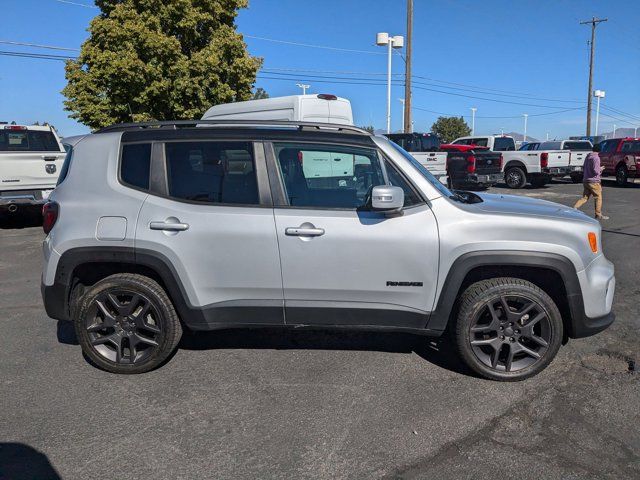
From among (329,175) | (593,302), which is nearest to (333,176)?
(329,175)

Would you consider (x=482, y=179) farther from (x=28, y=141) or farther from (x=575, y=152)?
(x=28, y=141)

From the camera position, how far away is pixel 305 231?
143 inches

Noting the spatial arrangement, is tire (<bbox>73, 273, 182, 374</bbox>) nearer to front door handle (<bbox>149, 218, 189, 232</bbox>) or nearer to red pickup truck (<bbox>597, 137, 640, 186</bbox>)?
front door handle (<bbox>149, 218, 189, 232</bbox>)

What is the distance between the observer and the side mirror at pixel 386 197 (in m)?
3.43

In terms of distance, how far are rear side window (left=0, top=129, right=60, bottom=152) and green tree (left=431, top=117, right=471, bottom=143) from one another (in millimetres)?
58332

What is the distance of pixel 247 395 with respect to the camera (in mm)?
3648

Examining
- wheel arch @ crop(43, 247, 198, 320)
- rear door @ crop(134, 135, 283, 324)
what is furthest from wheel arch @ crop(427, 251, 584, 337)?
wheel arch @ crop(43, 247, 198, 320)

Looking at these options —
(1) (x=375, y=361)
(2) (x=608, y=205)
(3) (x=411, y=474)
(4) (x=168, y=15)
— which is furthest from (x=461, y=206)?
(4) (x=168, y=15)

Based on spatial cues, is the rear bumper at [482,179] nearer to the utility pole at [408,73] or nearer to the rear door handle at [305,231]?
the utility pole at [408,73]

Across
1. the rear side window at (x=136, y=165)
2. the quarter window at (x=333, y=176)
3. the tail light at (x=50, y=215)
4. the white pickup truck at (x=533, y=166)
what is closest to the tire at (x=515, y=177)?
the white pickup truck at (x=533, y=166)

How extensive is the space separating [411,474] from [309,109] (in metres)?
7.32

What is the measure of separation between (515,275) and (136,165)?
293 cm

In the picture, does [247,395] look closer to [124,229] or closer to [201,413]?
[201,413]

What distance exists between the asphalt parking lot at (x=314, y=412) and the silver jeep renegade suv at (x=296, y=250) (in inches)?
13.1
